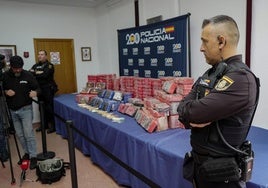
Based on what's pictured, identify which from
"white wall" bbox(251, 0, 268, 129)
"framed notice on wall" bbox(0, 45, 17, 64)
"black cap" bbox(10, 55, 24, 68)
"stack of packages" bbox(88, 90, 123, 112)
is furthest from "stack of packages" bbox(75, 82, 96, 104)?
"white wall" bbox(251, 0, 268, 129)

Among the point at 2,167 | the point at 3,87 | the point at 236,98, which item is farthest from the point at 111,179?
the point at 236,98

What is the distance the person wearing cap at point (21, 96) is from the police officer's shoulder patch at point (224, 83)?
2634 mm

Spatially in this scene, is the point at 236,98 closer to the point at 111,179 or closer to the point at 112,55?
the point at 111,179

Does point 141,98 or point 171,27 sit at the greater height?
point 171,27

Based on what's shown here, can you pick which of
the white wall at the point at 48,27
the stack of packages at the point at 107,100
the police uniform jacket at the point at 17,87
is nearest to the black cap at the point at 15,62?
the police uniform jacket at the point at 17,87

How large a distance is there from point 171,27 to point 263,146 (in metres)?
2.52

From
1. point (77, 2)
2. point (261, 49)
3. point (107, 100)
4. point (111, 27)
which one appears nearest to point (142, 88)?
point (107, 100)

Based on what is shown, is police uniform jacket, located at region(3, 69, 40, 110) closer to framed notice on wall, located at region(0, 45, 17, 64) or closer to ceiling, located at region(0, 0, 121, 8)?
framed notice on wall, located at region(0, 45, 17, 64)

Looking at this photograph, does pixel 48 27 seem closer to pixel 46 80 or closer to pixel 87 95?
pixel 46 80

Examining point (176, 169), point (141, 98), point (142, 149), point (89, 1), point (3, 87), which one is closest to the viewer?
point (176, 169)

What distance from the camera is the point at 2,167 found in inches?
128

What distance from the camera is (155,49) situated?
4.23 metres

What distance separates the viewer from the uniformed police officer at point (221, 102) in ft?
3.35

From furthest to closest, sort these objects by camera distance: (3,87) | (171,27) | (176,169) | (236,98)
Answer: (171,27), (3,87), (176,169), (236,98)
